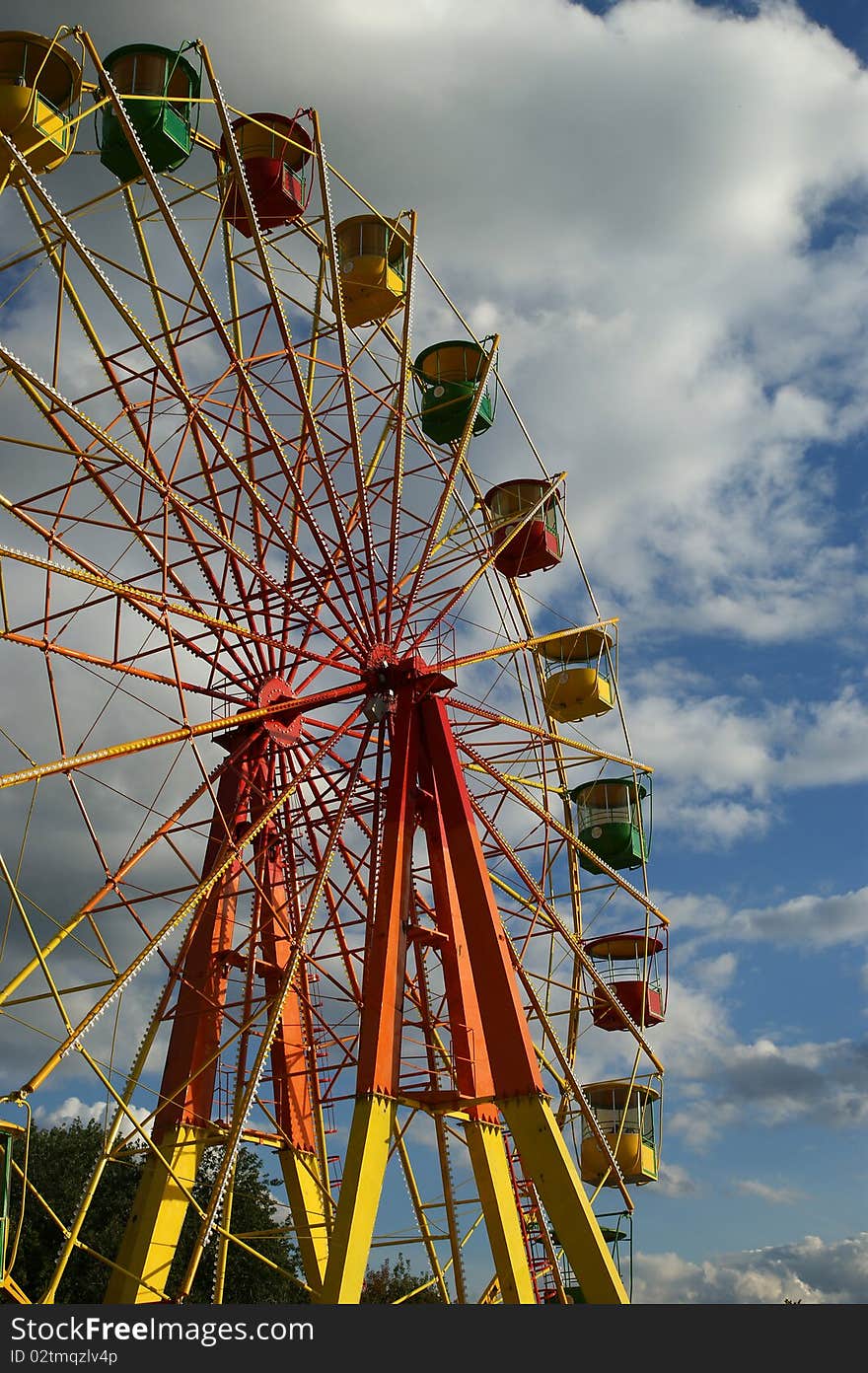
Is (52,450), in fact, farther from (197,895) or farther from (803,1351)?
(803,1351)

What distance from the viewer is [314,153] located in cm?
1823

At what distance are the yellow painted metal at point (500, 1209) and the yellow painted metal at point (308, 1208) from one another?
3194mm

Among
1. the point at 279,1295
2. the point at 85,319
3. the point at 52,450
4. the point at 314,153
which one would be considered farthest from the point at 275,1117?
the point at 279,1295

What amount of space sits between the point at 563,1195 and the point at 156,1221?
5.01 meters

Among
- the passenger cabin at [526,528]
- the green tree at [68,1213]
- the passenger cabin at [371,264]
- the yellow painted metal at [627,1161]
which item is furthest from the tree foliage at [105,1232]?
the passenger cabin at [371,264]

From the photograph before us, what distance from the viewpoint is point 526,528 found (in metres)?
24.1

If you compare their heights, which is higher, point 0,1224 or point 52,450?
point 52,450

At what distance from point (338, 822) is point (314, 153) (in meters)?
8.66

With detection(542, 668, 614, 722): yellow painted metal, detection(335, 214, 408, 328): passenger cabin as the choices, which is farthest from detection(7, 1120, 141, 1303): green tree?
detection(335, 214, 408, 328): passenger cabin

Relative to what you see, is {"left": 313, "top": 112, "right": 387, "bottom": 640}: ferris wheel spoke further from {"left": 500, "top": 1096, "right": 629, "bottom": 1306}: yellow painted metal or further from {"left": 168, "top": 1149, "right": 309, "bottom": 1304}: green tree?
{"left": 168, "top": 1149, "right": 309, "bottom": 1304}: green tree

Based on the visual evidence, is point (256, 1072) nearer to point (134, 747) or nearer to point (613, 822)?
point (134, 747)

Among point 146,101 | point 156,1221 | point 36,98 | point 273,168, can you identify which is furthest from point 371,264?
point 156,1221

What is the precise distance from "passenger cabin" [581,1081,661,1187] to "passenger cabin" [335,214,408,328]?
12746mm

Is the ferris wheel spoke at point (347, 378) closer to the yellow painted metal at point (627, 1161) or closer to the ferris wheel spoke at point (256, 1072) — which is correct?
the ferris wheel spoke at point (256, 1072)
